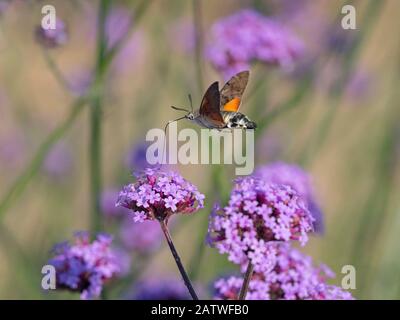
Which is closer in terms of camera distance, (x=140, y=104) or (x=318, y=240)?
(x=140, y=104)

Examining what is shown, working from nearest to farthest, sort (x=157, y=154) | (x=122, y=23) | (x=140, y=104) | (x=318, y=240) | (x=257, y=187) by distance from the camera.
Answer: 1. (x=257, y=187)
2. (x=157, y=154)
3. (x=140, y=104)
4. (x=122, y=23)
5. (x=318, y=240)

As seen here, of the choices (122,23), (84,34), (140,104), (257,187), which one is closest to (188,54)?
(140,104)

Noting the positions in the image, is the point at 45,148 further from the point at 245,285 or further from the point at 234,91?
the point at 245,285

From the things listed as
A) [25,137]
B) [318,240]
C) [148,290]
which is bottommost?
[318,240]

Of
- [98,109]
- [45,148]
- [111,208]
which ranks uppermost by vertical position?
[98,109]

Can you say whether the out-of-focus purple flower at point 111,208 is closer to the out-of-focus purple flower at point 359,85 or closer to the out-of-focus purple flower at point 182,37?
the out-of-focus purple flower at point 182,37

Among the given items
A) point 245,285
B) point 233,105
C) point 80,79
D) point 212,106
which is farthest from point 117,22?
point 245,285
